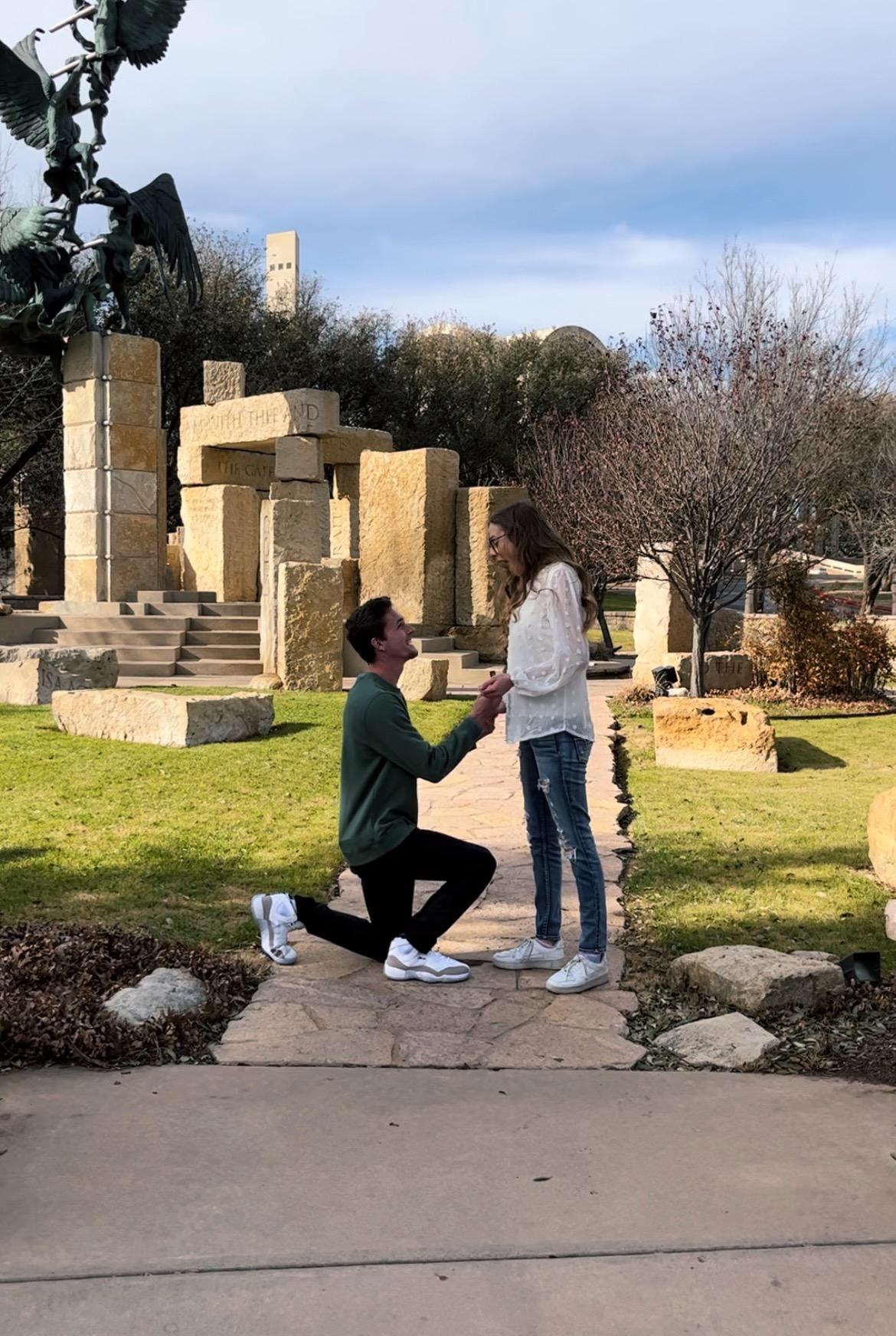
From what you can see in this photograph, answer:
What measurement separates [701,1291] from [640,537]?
11500 mm

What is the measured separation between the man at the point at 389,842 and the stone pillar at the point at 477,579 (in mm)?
11770

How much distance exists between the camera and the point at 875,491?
29188 millimetres

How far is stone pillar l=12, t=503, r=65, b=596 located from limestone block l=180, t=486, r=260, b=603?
8238mm

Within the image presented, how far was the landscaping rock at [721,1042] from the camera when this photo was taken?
350cm

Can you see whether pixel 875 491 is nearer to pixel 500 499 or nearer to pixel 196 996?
pixel 500 499

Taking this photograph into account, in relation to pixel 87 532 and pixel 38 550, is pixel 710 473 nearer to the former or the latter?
pixel 87 532

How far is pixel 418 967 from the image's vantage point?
4191mm

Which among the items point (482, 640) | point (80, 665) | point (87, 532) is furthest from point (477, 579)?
point (80, 665)

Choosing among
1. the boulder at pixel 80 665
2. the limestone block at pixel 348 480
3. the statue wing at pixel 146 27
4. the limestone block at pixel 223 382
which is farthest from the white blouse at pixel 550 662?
the limestone block at pixel 348 480

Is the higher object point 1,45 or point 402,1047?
point 1,45

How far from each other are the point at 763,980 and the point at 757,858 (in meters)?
2.30

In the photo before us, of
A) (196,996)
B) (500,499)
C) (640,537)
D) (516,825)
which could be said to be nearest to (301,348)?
(500,499)

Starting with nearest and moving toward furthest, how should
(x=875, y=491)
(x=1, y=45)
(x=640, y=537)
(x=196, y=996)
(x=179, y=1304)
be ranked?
1. (x=179, y=1304)
2. (x=196, y=996)
3. (x=640, y=537)
4. (x=1, y=45)
5. (x=875, y=491)

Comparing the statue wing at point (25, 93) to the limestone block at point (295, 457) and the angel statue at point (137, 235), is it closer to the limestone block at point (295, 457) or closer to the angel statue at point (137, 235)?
the angel statue at point (137, 235)
